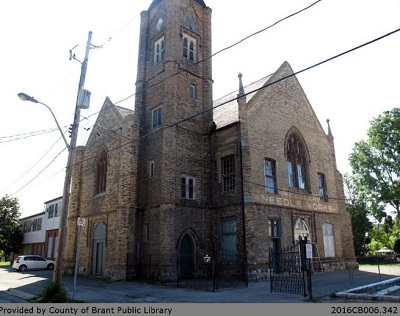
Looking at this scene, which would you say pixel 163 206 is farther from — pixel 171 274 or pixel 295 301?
pixel 295 301

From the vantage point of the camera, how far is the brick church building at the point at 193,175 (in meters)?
21.4

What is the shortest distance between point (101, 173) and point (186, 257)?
9615mm

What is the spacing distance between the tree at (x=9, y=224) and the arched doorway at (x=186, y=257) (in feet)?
120

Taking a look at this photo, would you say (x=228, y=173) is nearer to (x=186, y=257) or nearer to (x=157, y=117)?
(x=186, y=257)

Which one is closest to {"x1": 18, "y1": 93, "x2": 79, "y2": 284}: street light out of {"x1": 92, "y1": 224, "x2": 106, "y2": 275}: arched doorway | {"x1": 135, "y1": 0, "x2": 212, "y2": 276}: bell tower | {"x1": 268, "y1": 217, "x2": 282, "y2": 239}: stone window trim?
{"x1": 135, "y1": 0, "x2": 212, "y2": 276}: bell tower

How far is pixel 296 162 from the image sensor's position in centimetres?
2627

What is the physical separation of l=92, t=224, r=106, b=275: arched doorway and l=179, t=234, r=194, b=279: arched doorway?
5.68 m

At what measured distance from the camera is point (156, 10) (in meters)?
27.6

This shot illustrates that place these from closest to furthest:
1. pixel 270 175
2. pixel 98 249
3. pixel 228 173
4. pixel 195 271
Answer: pixel 195 271 < pixel 228 173 < pixel 270 175 < pixel 98 249

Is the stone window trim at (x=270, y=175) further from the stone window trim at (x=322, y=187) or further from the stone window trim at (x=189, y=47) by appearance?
the stone window trim at (x=189, y=47)

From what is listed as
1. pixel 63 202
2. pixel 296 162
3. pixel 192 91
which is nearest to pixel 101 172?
pixel 192 91

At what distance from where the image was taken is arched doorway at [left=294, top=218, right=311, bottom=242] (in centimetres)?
2430

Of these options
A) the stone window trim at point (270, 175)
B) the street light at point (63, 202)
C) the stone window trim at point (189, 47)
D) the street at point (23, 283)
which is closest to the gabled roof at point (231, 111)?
the stone window trim at point (270, 175)

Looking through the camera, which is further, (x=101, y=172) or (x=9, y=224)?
(x=9, y=224)
